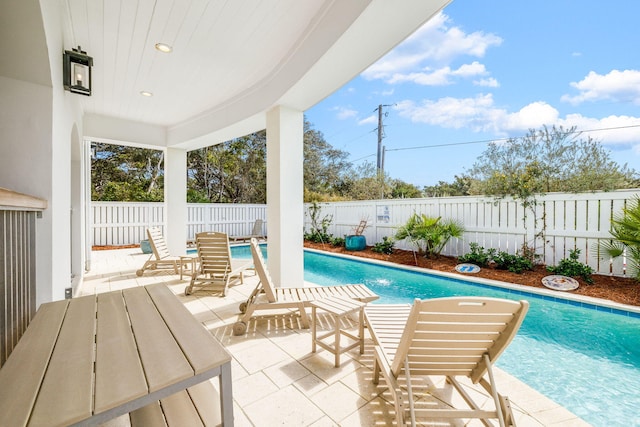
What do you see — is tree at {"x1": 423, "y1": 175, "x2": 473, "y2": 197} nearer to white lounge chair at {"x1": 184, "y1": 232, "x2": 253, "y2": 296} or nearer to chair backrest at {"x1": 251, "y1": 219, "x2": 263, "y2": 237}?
chair backrest at {"x1": 251, "y1": 219, "x2": 263, "y2": 237}

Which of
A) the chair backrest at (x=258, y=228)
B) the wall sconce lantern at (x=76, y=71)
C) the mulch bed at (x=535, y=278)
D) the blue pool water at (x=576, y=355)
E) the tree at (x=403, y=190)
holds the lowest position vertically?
the blue pool water at (x=576, y=355)

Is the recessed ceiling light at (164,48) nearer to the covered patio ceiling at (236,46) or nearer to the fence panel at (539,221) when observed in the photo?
the covered patio ceiling at (236,46)

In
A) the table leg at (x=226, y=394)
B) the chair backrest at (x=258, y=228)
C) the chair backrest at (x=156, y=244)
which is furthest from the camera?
the chair backrest at (x=258, y=228)

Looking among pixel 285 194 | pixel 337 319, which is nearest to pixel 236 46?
pixel 285 194

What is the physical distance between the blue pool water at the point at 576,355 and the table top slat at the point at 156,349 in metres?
2.98

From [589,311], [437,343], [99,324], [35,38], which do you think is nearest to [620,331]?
[589,311]

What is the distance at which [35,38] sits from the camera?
1.61 m

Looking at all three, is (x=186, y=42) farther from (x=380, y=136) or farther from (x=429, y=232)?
(x=380, y=136)

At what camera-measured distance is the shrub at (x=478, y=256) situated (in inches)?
258

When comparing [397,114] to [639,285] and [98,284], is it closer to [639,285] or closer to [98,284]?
[639,285]

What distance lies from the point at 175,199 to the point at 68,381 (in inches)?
276

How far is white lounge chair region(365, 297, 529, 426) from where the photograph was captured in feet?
4.92

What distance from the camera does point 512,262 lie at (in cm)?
612

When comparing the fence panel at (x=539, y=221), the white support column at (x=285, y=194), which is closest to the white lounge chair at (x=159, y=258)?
the white support column at (x=285, y=194)
